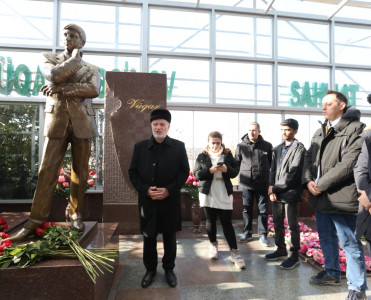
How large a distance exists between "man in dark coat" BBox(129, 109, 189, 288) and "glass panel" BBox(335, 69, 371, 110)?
5.66 meters

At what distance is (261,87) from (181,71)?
1.95m

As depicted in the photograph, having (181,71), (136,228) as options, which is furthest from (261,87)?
(136,228)

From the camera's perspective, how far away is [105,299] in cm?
201

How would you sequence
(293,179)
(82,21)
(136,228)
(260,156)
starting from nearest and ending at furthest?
(293,179) < (260,156) < (136,228) < (82,21)

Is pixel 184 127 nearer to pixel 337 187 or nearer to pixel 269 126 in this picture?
pixel 269 126

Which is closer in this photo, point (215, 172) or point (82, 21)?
point (215, 172)

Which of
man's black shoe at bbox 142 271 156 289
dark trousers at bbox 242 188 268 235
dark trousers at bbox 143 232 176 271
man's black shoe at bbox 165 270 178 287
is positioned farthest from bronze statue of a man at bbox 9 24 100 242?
dark trousers at bbox 242 188 268 235

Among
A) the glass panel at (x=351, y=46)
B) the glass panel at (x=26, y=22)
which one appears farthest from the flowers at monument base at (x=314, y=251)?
the glass panel at (x=26, y=22)

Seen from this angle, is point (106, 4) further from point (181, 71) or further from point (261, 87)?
point (261, 87)

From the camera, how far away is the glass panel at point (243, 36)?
19.3 ft

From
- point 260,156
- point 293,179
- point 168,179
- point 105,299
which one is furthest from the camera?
point 260,156

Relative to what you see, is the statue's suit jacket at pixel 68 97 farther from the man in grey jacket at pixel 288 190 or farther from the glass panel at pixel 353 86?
the glass panel at pixel 353 86

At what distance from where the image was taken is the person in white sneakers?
2664 millimetres

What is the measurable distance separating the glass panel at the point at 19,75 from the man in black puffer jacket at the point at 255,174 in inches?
171
